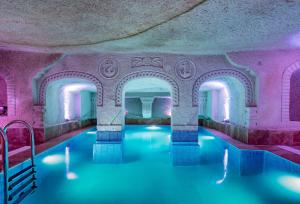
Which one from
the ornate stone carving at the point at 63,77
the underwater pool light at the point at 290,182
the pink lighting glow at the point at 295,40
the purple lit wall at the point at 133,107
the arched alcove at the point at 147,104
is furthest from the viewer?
the purple lit wall at the point at 133,107

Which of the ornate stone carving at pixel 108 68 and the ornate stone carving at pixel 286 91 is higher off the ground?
the ornate stone carving at pixel 108 68

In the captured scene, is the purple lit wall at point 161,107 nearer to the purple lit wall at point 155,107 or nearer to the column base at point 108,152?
the purple lit wall at point 155,107

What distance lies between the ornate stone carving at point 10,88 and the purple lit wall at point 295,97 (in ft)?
31.2

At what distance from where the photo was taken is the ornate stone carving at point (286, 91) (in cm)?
645

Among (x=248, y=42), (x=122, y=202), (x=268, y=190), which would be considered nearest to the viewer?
(x=122, y=202)

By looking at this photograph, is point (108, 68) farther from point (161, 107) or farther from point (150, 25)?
point (161, 107)

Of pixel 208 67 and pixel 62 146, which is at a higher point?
pixel 208 67

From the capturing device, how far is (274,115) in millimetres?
6574

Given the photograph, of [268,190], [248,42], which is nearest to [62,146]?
[268,190]

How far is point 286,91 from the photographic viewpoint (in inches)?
256

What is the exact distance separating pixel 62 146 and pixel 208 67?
19.3ft

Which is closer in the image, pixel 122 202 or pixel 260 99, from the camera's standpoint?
pixel 122 202

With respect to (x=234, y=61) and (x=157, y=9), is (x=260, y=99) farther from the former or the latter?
(x=157, y=9)

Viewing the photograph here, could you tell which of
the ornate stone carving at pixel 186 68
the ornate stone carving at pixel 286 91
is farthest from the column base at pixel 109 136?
the ornate stone carving at pixel 286 91
